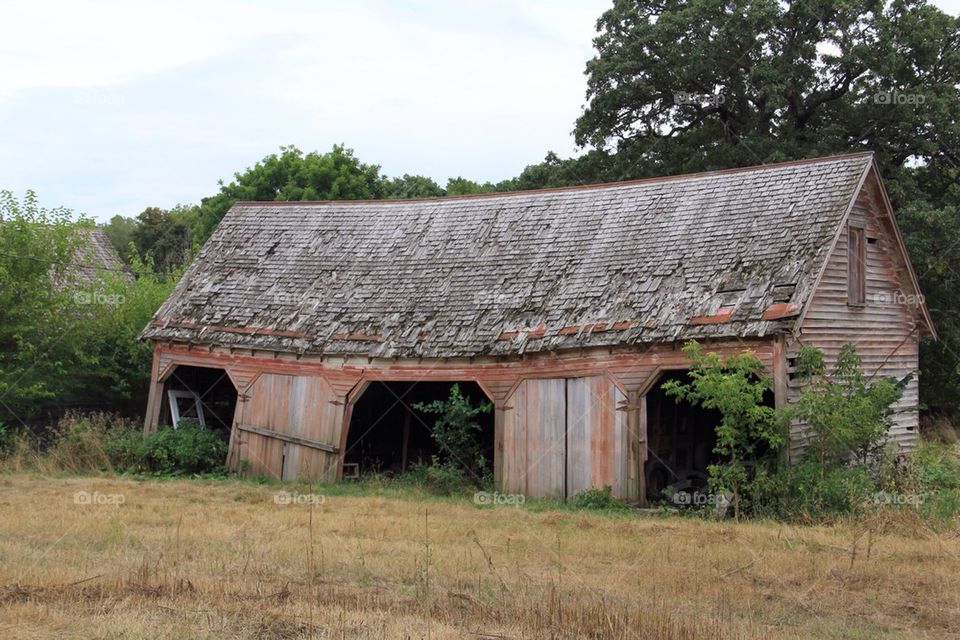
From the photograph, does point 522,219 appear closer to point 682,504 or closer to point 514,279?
point 514,279

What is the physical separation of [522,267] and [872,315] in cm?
647

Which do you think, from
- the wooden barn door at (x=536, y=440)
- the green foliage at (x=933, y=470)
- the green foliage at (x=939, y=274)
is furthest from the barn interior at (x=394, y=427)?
the green foliage at (x=939, y=274)

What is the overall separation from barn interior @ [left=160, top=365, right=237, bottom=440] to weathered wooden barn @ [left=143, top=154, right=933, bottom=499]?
69 mm

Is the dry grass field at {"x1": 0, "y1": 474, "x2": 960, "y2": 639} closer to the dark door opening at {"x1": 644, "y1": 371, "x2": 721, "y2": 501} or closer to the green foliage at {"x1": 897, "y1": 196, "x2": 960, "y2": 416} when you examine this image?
the dark door opening at {"x1": 644, "y1": 371, "x2": 721, "y2": 501}

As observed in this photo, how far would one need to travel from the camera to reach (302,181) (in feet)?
136

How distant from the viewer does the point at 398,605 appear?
9.45m

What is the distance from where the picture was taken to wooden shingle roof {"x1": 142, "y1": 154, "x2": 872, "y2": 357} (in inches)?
692

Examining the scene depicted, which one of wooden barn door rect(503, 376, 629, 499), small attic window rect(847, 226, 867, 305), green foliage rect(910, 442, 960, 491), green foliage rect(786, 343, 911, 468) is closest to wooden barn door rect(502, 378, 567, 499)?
wooden barn door rect(503, 376, 629, 499)

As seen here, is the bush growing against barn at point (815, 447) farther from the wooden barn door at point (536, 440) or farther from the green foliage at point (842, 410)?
the wooden barn door at point (536, 440)

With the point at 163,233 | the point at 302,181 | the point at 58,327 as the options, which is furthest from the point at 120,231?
the point at 58,327

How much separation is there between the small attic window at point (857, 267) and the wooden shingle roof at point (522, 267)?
43.5 inches

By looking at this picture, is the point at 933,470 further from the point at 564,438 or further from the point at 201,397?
the point at 201,397

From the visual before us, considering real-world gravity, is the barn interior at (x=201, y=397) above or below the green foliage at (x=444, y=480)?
above

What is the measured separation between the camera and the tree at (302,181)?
4084 cm
